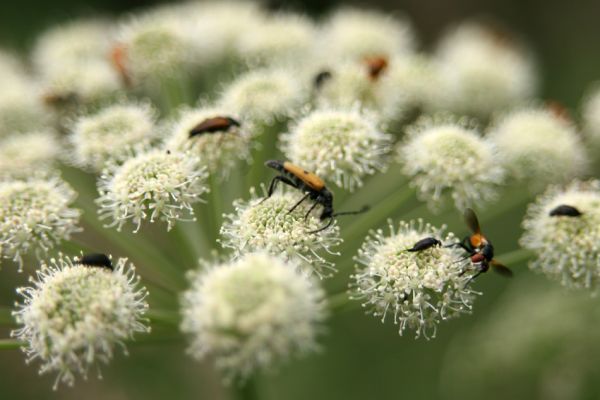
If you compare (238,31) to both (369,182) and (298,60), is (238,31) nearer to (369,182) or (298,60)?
(298,60)

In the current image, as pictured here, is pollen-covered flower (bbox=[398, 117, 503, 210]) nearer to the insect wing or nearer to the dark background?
the insect wing

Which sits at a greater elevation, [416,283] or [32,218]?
[32,218]

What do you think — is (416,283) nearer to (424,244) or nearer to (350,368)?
(424,244)

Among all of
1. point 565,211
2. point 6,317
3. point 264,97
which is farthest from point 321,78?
point 6,317

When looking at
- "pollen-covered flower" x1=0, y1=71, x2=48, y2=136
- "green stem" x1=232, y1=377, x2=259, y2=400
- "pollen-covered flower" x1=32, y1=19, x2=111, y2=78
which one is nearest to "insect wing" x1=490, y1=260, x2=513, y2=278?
"green stem" x1=232, y1=377, x2=259, y2=400

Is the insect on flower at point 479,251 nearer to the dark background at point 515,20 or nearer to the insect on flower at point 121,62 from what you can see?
the insect on flower at point 121,62
